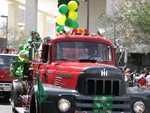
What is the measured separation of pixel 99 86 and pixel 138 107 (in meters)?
0.92

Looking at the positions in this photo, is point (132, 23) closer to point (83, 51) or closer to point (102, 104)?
point (83, 51)

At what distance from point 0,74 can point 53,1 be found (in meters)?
67.9

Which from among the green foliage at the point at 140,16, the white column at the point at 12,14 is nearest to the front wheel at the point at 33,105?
the green foliage at the point at 140,16

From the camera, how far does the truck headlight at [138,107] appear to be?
485 inches

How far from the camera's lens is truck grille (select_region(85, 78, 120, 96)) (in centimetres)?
1218

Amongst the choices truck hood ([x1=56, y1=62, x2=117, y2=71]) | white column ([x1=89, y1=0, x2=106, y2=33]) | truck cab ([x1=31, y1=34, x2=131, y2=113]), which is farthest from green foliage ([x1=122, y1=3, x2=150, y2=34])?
white column ([x1=89, y1=0, x2=106, y2=33])

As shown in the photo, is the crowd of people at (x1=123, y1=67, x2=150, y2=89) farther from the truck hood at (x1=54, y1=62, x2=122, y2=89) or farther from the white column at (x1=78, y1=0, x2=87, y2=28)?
the white column at (x1=78, y1=0, x2=87, y2=28)

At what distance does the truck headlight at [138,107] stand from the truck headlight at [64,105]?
1388 millimetres

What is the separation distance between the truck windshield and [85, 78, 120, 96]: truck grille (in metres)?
1.42

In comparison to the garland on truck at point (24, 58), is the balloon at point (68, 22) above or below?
above

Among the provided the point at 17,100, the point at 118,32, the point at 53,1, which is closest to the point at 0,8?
the point at 53,1

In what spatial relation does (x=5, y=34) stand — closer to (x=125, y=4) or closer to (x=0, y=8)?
(x=0, y=8)

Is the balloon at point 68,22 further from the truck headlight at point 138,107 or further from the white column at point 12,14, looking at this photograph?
the white column at point 12,14

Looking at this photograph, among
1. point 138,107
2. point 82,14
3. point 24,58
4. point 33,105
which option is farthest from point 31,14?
point 138,107
